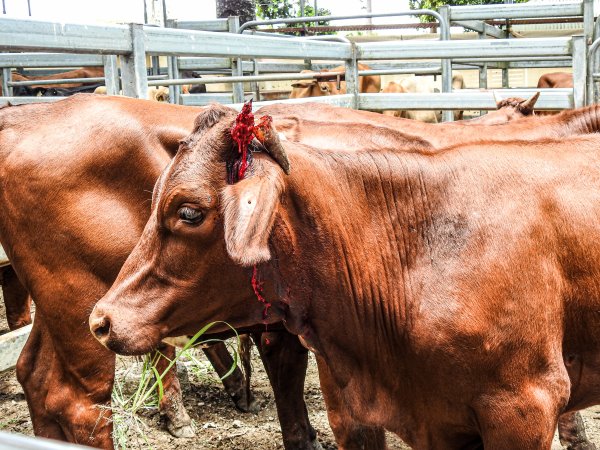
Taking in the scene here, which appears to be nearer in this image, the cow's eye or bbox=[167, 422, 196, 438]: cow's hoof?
the cow's eye

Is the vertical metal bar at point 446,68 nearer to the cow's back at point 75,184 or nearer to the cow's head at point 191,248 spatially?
the cow's back at point 75,184

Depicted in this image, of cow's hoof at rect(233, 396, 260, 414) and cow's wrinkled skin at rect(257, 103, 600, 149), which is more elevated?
cow's wrinkled skin at rect(257, 103, 600, 149)

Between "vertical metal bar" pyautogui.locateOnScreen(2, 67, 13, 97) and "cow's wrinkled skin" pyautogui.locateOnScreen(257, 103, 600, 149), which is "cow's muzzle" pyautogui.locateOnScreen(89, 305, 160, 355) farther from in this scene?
"vertical metal bar" pyautogui.locateOnScreen(2, 67, 13, 97)

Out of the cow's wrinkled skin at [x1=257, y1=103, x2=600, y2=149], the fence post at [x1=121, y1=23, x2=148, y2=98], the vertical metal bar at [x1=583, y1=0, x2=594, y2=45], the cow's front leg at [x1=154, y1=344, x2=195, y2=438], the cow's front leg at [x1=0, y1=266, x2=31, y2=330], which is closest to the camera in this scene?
the cow's wrinkled skin at [x1=257, y1=103, x2=600, y2=149]

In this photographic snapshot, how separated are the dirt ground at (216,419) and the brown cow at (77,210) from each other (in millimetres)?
A: 741

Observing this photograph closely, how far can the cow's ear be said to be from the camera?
254 cm

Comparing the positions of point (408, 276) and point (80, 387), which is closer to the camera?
point (408, 276)

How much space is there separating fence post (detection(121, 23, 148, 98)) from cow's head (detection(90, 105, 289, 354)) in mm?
1706

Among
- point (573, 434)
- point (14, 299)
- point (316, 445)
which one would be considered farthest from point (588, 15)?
point (14, 299)

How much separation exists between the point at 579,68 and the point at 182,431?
397 centimetres

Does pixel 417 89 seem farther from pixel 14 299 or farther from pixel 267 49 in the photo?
pixel 14 299

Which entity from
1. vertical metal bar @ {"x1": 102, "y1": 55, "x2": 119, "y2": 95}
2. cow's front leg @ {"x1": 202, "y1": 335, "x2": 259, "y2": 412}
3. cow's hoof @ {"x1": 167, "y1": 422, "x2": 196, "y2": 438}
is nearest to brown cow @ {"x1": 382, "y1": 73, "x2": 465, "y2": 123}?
cow's front leg @ {"x1": 202, "y1": 335, "x2": 259, "y2": 412}

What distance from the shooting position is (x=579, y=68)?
6.39 metres

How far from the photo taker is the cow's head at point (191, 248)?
2756 mm
